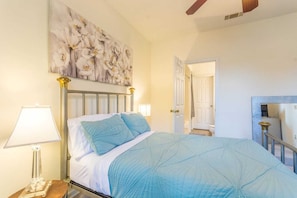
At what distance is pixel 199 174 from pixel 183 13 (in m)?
2.57

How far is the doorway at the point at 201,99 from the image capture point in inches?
233

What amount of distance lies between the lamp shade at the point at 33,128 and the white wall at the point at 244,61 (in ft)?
9.32

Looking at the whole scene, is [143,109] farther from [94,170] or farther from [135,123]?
[94,170]

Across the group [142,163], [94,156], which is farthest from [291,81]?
[94,156]

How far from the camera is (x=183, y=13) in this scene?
2645 mm

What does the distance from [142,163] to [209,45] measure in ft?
9.97

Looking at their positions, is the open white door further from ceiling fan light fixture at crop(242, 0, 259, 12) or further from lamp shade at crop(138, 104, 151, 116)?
ceiling fan light fixture at crop(242, 0, 259, 12)

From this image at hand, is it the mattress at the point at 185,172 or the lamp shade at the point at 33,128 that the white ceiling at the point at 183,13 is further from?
the mattress at the point at 185,172

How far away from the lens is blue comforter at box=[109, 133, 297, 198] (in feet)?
2.98

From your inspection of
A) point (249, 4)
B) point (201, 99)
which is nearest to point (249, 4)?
point (249, 4)

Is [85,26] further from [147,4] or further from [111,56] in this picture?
[147,4]

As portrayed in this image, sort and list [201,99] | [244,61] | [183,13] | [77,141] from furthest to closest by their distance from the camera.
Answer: [201,99] → [244,61] → [183,13] → [77,141]

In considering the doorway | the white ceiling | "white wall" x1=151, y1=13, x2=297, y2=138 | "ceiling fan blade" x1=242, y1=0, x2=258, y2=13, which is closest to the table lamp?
the white ceiling

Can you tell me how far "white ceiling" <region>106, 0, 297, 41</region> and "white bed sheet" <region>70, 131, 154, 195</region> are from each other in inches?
88.2
